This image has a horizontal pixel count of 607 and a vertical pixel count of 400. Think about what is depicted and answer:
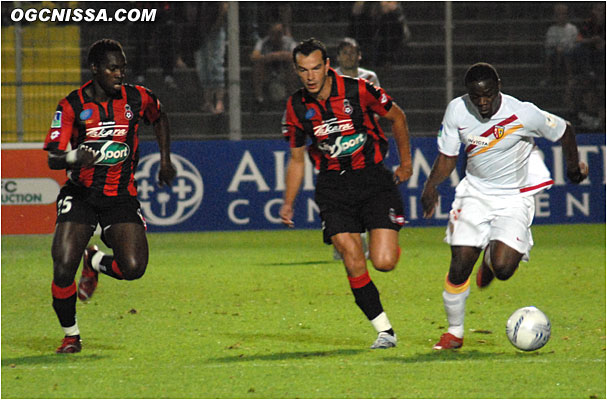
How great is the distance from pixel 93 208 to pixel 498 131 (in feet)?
8.85

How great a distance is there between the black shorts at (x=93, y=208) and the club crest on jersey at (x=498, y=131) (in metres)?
2.42

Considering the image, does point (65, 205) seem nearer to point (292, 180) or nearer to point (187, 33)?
point (292, 180)

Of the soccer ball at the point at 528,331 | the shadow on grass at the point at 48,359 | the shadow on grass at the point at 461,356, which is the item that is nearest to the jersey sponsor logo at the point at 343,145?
the shadow on grass at the point at 461,356

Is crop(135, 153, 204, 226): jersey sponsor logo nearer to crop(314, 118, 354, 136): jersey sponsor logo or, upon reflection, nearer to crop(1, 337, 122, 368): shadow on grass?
crop(1, 337, 122, 368): shadow on grass

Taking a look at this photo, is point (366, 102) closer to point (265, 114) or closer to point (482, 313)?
point (482, 313)

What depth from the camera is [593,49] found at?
1459cm

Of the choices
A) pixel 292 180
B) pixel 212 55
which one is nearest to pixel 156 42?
pixel 212 55

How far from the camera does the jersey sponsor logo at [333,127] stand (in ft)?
23.1

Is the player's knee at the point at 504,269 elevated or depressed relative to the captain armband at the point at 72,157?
depressed

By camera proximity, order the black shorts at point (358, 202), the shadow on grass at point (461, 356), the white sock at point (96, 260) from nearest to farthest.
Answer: the shadow on grass at point (461, 356)
the black shorts at point (358, 202)
the white sock at point (96, 260)

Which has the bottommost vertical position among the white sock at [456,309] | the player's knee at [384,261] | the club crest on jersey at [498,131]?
the white sock at [456,309]

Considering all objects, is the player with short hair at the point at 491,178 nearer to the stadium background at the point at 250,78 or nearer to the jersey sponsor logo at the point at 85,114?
the jersey sponsor logo at the point at 85,114

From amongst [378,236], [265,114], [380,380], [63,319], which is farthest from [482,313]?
Answer: [265,114]

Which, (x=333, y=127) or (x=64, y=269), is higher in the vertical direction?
(x=333, y=127)
